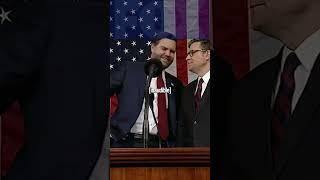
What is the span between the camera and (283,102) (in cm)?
172

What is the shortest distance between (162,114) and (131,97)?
14cm

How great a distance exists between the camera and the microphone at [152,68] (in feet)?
6.63

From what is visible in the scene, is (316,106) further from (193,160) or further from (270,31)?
(193,160)

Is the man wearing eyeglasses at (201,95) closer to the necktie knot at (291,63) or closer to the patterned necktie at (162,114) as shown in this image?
the patterned necktie at (162,114)

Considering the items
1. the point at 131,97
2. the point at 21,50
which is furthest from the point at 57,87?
the point at 131,97

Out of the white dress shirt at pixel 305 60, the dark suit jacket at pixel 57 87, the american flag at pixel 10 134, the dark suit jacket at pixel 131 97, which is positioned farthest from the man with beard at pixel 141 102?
the white dress shirt at pixel 305 60

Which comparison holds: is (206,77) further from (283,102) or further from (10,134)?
(10,134)

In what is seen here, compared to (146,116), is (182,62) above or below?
above

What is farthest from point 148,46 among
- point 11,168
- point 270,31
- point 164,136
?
point 11,168

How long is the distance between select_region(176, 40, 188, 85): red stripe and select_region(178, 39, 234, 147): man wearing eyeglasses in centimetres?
2

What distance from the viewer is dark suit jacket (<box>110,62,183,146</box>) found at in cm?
194

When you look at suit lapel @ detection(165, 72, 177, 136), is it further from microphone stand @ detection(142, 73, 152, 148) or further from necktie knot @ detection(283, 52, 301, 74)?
necktie knot @ detection(283, 52, 301, 74)

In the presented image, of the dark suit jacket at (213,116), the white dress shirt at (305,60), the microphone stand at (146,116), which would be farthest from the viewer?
the microphone stand at (146,116)

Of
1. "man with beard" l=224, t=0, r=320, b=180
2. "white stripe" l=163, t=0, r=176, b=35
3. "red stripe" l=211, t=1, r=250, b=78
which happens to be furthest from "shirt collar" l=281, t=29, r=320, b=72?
"white stripe" l=163, t=0, r=176, b=35
